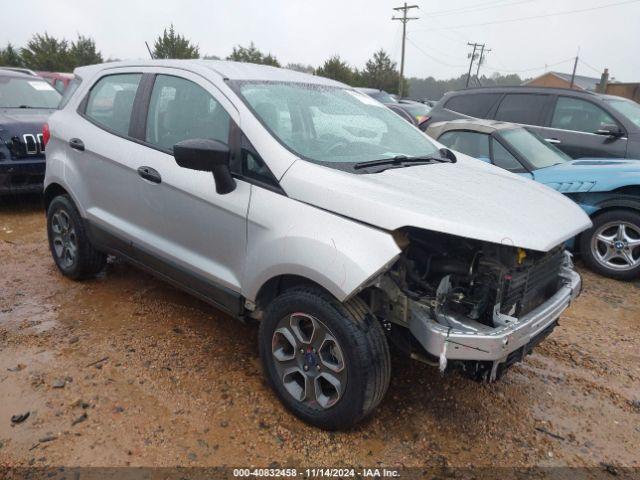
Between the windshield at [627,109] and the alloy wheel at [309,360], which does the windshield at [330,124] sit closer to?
the alloy wheel at [309,360]

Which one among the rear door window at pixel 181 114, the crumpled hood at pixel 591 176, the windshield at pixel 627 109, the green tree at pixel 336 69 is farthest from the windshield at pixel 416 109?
the green tree at pixel 336 69

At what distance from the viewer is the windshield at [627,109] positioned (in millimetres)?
6520

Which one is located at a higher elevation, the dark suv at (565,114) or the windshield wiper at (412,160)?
the dark suv at (565,114)

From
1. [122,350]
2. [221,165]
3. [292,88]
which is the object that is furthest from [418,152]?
[122,350]

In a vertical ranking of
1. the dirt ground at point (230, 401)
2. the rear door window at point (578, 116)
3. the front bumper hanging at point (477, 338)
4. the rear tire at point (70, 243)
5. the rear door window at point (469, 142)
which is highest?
the rear door window at point (578, 116)

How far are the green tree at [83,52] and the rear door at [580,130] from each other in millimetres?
34180

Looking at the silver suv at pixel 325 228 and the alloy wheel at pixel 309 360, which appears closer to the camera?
the silver suv at pixel 325 228

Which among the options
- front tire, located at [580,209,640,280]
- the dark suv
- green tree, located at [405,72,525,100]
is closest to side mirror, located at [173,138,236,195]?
front tire, located at [580,209,640,280]

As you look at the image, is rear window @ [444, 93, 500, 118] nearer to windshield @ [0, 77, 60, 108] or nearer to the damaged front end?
the damaged front end

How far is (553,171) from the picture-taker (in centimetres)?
518

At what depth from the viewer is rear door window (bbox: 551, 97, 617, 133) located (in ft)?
21.3

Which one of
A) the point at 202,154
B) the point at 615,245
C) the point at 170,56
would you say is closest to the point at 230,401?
the point at 202,154

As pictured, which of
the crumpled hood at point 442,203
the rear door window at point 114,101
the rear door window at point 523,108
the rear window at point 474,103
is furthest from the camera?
the rear window at point 474,103

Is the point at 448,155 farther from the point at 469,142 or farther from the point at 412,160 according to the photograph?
the point at 469,142
